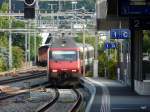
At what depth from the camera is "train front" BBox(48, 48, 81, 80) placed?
4269 centimetres

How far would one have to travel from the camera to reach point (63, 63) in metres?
43.1

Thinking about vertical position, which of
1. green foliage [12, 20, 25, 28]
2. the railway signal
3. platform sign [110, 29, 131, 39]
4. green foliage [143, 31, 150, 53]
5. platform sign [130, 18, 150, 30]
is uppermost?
green foliage [12, 20, 25, 28]

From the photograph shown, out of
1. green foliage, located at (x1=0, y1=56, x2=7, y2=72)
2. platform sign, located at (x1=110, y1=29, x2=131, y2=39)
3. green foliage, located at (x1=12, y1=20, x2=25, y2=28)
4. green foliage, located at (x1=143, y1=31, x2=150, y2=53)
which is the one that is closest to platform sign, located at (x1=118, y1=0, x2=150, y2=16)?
green foliage, located at (x1=143, y1=31, x2=150, y2=53)

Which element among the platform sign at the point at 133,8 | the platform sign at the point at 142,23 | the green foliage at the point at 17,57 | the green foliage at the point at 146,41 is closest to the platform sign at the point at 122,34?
the green foliage at the point at 146,41

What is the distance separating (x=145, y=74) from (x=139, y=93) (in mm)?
1113

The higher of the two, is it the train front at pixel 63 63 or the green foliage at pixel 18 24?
the green foliage at pixel 18 24

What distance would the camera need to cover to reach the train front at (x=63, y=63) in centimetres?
4269

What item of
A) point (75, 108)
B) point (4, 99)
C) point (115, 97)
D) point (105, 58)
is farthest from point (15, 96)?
point (105, 58)

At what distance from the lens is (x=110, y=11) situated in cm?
2806

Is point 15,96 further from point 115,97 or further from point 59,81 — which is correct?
point 59,81

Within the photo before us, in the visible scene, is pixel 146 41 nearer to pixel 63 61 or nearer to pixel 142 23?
pixel 142 23

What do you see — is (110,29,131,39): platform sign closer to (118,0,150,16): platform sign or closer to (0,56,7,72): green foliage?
(118,0,150,16): platform sign

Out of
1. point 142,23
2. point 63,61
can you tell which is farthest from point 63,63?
point 142,23

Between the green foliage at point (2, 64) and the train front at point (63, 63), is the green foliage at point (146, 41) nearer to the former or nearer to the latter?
the train front at point (63, 63)
